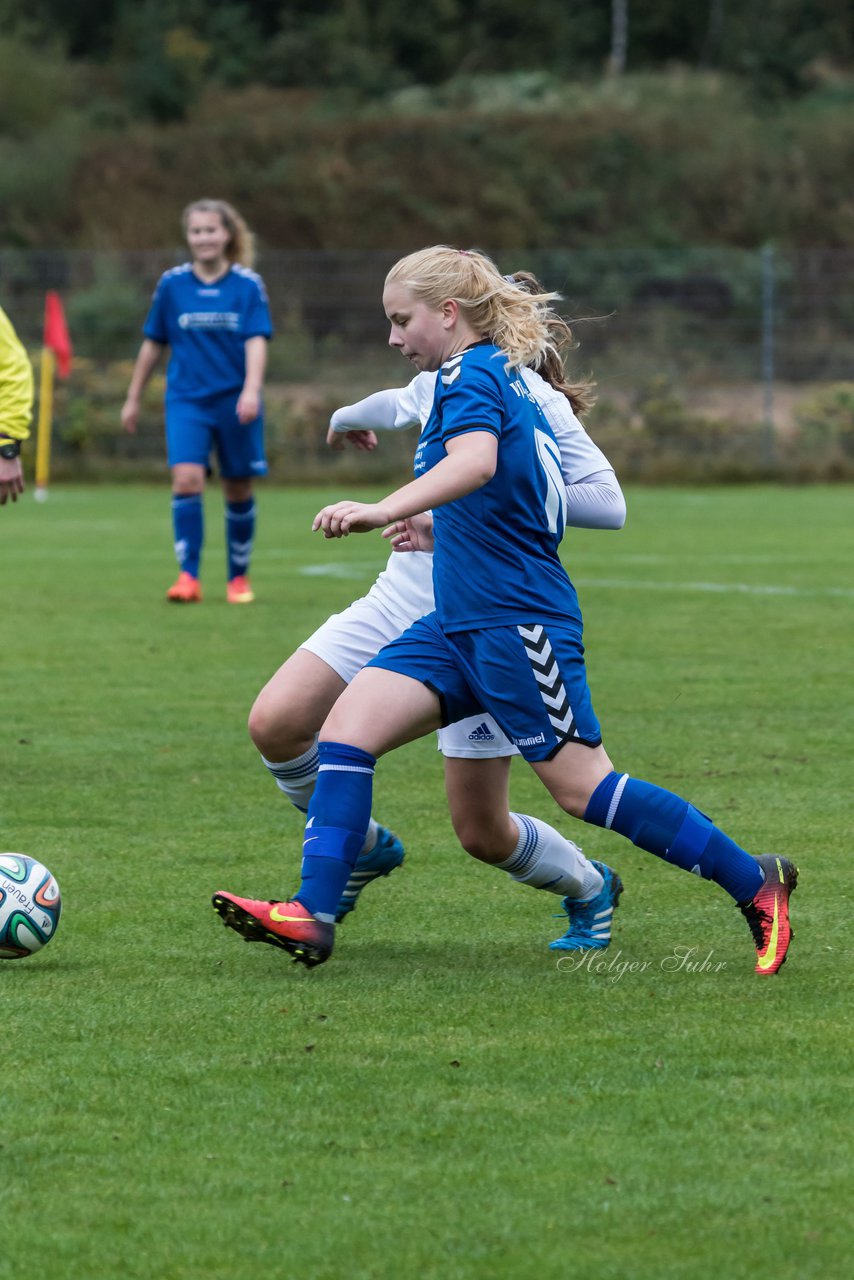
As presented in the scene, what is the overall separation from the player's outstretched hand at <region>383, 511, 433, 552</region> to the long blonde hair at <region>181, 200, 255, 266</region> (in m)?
6.66

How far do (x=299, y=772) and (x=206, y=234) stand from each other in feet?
21.8

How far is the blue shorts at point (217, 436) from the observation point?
11148 millimetres

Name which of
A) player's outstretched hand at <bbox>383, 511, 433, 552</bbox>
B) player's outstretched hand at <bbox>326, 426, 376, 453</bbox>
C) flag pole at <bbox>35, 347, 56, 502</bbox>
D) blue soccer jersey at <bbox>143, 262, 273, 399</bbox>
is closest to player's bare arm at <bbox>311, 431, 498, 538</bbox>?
player's outstretched hand at <bbox>383, 511, 433, 552</bbox>

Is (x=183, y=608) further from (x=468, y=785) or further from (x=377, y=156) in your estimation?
(x=377, y=156)

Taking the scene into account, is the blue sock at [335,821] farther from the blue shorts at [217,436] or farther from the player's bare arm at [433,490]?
the blue shorts at [217,436]

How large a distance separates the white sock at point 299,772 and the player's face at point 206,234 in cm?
649

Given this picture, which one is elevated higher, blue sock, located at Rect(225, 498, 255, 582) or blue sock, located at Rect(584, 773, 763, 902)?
blue sock, located at Rect(584, 773, 763, 902)

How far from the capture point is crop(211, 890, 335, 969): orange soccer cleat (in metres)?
3.96

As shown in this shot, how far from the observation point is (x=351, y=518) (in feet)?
12.2

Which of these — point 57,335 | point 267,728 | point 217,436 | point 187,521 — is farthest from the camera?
point 57,335

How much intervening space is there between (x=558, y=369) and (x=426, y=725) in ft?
2.77

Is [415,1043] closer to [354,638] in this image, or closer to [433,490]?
[433,490]

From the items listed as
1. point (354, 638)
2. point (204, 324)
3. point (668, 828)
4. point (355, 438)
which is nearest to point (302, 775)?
point (354, 638)

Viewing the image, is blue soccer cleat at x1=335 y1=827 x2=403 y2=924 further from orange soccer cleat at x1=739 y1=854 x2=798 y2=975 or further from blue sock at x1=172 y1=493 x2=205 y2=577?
blue sock at x1=172 y1=493 x2=205 y2=577
